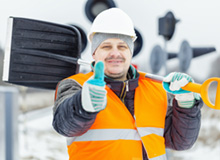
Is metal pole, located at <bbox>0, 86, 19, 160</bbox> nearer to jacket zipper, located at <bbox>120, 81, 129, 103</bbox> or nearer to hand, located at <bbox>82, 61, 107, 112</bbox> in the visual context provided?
hand, located at <bbox>82, 61, 107, 112</bbox>

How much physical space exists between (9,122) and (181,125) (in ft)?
3.30

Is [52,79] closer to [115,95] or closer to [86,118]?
[115,95]

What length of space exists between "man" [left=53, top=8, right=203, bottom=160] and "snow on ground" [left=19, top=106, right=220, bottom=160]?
361 cm

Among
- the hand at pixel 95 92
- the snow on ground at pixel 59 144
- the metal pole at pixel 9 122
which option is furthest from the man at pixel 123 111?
the snow on ground at pixel 59 144

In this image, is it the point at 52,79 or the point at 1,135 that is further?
the point at 52,79

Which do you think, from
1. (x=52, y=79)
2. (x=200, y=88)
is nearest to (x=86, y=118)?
(x=200, y=88)

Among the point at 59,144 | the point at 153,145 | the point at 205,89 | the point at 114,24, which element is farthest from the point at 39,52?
the point at 59,144

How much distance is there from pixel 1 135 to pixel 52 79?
131cm

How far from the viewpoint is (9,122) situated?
115 centimetres

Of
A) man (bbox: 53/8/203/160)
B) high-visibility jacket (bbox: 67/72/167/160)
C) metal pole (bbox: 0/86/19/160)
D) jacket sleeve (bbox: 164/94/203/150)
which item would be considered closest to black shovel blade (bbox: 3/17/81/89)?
man (bbox: 53/8/203/160)

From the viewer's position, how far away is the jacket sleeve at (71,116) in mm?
1381

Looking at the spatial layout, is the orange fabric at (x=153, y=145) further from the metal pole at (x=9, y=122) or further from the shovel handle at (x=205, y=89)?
the metal pole at (x=9, y=122)

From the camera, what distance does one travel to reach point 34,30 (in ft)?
7.74

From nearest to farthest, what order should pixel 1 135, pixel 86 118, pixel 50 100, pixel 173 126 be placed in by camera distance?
pixel 1 135, pixel 86 118, pixel 173 126, pixel 50 100
